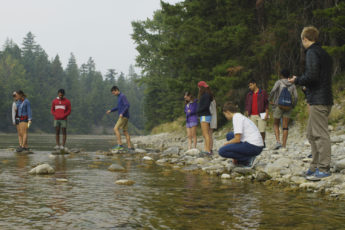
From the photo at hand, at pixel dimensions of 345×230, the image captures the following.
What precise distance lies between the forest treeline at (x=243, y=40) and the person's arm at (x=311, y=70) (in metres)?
7.33

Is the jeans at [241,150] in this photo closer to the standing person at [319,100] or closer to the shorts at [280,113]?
the standing person at [319,100]

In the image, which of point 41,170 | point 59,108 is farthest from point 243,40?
point 41,170

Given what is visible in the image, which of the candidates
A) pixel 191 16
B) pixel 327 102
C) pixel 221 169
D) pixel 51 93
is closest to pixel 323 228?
pixel 327 102

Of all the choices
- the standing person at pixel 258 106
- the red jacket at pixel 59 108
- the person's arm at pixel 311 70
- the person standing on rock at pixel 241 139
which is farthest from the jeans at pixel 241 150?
the red jacket at pixel 59 108

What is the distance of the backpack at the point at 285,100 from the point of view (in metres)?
9.40

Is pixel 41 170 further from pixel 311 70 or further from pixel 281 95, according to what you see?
pixel 281 95

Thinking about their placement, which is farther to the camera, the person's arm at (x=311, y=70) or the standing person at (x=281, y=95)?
the standing person at (x=281, y=95)

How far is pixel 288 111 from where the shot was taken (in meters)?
9.61

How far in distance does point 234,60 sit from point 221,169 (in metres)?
9.61

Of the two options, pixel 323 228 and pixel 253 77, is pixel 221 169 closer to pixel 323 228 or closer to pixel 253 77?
pixel 323 228

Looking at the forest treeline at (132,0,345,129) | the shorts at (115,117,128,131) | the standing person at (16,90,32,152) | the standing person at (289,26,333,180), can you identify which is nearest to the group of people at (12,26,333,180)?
the standing person at (289,26,333,180)

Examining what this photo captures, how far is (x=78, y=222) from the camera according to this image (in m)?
3.40

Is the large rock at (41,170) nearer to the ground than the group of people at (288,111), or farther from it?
nearer to the ground

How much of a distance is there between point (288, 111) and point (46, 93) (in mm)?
95613
